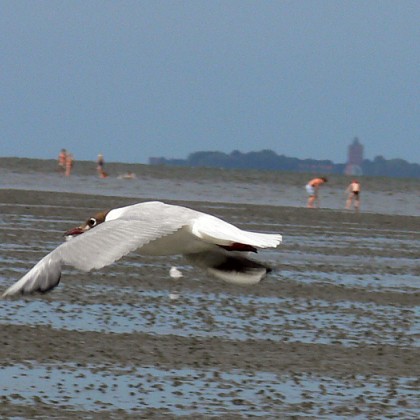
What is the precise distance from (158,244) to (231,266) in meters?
0.62

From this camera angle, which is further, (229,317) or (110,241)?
(229,317)

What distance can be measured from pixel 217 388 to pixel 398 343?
146 inches

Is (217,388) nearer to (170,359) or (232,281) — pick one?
(170,359)

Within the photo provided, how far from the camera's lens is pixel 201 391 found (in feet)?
39.0

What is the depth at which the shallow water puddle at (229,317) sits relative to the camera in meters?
15.2

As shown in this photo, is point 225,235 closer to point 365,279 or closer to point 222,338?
point 222,338

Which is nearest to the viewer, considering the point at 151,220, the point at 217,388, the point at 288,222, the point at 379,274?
the point at 151,220

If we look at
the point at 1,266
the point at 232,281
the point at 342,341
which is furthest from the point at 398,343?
the point at 1,266

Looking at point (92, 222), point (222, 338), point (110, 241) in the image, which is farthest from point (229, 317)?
point (110, 241)

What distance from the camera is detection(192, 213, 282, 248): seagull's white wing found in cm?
931

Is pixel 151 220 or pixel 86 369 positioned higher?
pixel 151 220

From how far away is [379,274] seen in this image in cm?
2286

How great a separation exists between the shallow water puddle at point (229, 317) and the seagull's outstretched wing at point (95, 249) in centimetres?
549

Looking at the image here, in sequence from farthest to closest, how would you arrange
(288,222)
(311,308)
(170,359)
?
(288,222), (311,308), (170,359)
